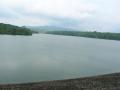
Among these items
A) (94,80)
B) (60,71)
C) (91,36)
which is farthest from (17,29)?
(94,80)

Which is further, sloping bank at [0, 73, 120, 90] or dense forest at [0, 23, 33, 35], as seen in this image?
dense forest at [0, 23, 33, 35]

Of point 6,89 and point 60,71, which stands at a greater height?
point 6,89

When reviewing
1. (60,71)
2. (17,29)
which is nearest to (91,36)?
(17,29)

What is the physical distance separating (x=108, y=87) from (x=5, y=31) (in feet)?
389

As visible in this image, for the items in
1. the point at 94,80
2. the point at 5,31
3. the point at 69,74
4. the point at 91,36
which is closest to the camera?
the point at 94,80

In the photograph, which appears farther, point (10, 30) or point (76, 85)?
point (10, 30)

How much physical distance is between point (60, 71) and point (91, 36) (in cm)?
15697

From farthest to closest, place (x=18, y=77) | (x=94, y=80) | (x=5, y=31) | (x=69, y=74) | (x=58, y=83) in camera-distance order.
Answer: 1. (x=5, y=31)
2. (x=69, y=74)
3. (x=18, y=77)
4. (x=94, y=80)
5. (x=58, y=83)

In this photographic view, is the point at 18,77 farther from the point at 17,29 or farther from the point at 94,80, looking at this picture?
the point at 17,29

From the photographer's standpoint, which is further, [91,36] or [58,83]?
[91,36]

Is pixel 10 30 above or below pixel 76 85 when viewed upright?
above

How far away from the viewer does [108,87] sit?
1573 cm

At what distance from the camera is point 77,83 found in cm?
1547

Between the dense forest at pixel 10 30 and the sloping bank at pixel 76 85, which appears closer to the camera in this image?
the sloping bank at pixel 76 85
